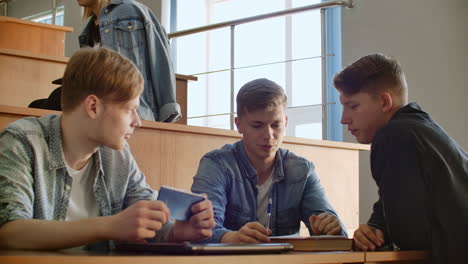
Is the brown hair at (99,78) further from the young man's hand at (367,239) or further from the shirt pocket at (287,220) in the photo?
the shirt pocket at (287,220)

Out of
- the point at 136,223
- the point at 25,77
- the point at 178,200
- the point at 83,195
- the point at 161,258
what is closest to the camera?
the point at 161,258

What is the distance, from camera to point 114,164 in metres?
1.23

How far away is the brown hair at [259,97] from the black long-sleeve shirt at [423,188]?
44 centimetres

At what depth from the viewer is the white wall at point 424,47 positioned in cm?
307

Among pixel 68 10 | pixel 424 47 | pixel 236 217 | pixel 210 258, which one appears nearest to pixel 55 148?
pixel 210 258

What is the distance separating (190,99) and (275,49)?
849 mm

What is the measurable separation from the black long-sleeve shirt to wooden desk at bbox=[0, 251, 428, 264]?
50 mm

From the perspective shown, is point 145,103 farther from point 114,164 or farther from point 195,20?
point 195,20

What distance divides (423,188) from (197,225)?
0.42m

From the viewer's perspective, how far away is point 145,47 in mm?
2336

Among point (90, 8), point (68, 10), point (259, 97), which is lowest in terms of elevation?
point (259, 97)

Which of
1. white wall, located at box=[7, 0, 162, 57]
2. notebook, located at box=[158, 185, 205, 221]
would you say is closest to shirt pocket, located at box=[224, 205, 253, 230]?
notebook, located at box=[158, 185, 205, 221]

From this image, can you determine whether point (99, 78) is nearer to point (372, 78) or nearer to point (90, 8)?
point (372, 78)

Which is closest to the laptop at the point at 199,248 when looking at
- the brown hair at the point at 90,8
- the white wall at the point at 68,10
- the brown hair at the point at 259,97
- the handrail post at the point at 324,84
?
the brown hair at the point at 259,97
